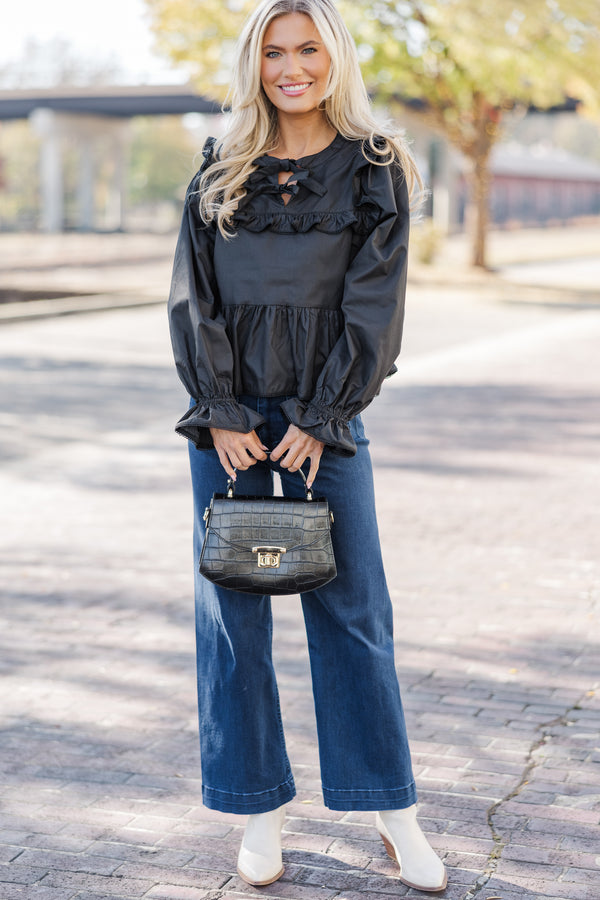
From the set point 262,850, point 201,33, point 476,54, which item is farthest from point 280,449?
point 201,33

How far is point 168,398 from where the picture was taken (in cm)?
1084

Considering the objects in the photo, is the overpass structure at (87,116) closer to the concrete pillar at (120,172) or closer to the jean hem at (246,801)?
the concrete pillar at (120,172)

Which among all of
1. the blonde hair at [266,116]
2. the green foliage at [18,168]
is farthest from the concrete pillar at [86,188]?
the blonde hair at [266,116]

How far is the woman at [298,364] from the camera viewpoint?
263 cm

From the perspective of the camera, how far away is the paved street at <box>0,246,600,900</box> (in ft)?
9.57

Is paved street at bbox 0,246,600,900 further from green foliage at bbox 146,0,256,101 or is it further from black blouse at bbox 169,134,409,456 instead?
green foliage at bbox 146,0,256,101

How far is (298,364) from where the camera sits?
2.66 metres

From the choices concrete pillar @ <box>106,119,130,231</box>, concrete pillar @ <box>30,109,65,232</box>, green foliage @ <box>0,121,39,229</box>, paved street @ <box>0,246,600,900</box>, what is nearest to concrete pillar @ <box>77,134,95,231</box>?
concrete pillar @ <box>106,119,130,231</box>

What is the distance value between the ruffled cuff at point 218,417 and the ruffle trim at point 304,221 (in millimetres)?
388

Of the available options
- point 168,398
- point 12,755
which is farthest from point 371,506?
point 168,398

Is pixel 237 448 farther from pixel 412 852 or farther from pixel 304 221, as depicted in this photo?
pixel 412 852

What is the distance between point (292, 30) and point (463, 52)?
21727mm

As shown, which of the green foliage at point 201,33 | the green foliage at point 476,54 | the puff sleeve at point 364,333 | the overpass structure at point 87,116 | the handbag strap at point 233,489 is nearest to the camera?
the puff sleeve at point 364,333

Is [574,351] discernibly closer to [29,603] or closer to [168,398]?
[168,398]
